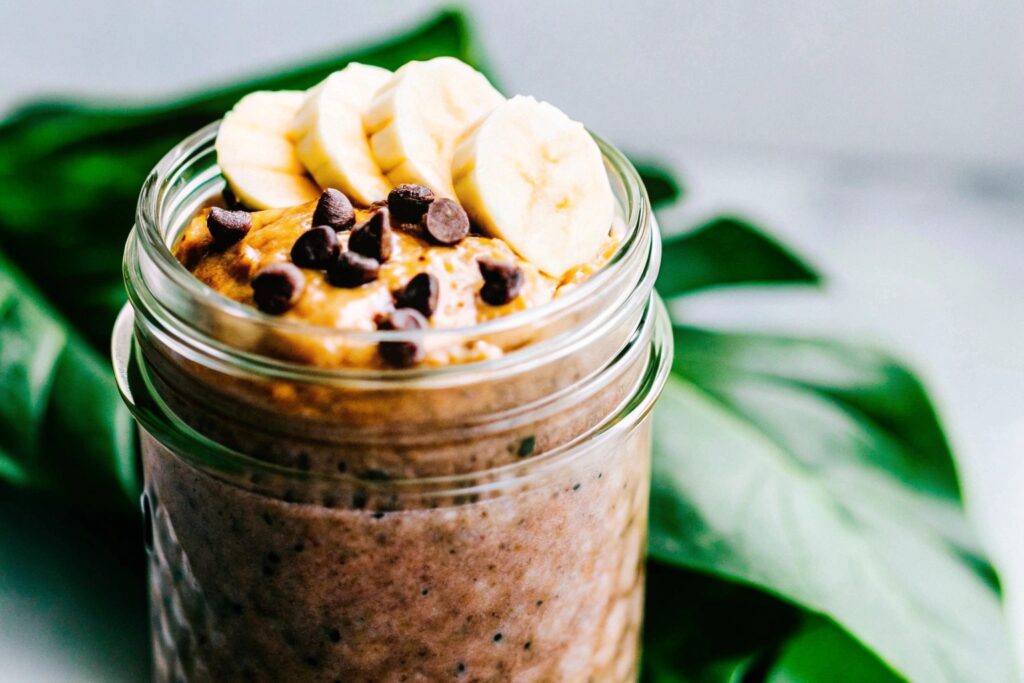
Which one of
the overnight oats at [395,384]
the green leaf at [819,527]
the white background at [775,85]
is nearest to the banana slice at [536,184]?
the overnight oats at [395,384]

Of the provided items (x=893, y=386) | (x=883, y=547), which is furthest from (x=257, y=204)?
(x=893, y=386)

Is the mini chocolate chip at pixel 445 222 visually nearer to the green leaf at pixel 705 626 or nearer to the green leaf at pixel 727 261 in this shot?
the green leaf at pixel 705 626

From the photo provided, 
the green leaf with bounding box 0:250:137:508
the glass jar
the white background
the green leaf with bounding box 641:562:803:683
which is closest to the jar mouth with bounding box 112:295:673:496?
the glass jar

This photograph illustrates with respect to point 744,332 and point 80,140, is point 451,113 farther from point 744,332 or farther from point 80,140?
point 744,332

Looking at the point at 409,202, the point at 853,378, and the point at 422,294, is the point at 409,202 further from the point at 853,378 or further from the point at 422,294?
the point at 853,378

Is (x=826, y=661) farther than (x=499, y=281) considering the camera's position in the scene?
Yes

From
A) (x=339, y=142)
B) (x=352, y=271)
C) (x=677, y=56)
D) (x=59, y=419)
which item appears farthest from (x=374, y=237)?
(x=677, y=56)
